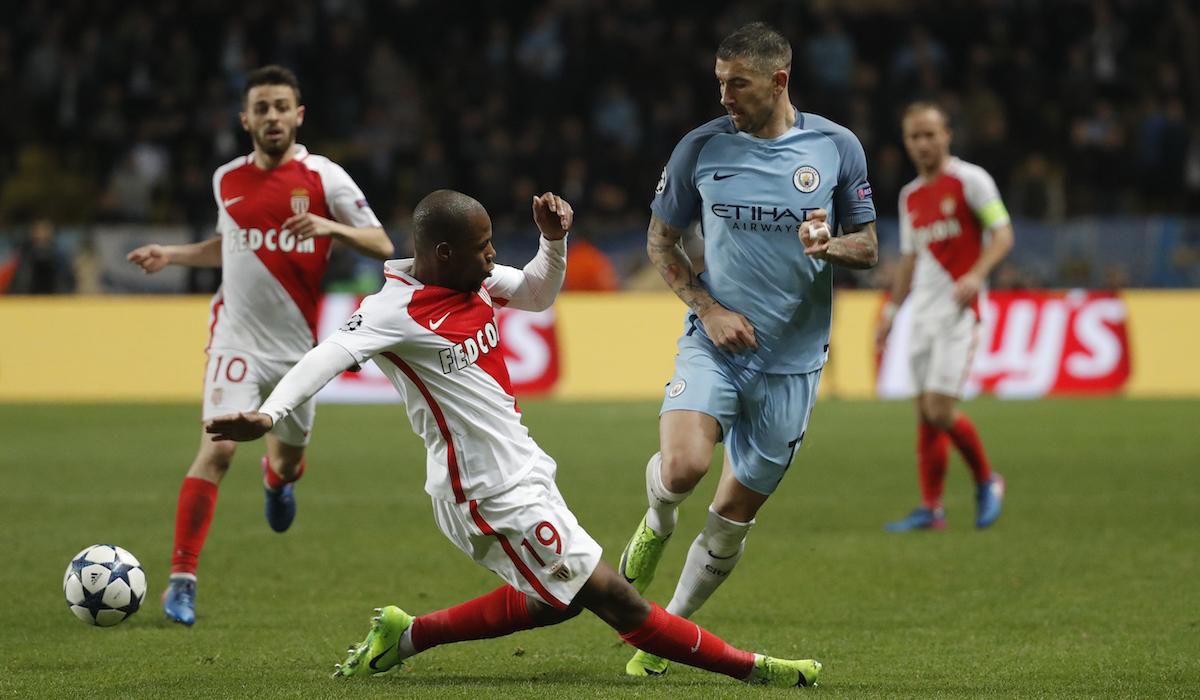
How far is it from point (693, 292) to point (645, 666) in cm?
140

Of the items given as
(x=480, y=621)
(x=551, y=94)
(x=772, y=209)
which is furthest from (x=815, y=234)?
(x=551, y=94)

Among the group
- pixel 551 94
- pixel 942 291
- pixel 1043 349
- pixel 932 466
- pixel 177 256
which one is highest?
pixel 551 94

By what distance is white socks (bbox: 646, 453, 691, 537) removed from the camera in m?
5.91

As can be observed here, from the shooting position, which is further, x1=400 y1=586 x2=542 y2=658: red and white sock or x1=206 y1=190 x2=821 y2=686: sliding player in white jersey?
x1=400 y1=586 x2=542 y2=658: red and white sock

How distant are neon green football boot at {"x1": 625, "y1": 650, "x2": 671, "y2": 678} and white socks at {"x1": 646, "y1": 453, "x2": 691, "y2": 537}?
0.51m

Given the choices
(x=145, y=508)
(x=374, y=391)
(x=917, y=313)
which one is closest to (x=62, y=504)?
(x=145, y=508)

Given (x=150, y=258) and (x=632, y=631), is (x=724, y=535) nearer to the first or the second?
(x=632, y=631)

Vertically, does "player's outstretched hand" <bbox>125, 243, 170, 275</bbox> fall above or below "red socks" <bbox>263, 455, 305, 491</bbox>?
above

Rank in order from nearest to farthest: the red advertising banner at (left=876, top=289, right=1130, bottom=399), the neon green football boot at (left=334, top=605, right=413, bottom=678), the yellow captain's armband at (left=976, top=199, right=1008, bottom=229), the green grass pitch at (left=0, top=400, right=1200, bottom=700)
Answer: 1. the neon green football boot at (left=334, top=605, right=413, bottom=678)
2. the green grass pitch at (left=0, top=400, right=1200, bottom=700)
3. the yellow captain's armband at (left=976, top=199, right=1008, bottom=229)
4. the red advertising banner at (left=876, top=289, right=1130, bottom=399)

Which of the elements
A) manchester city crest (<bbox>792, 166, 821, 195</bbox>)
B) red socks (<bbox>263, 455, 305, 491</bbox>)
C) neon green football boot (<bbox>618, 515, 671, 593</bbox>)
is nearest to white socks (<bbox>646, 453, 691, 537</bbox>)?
neon green football boot (<bbox>618, 515, 671, 593</bbox>)

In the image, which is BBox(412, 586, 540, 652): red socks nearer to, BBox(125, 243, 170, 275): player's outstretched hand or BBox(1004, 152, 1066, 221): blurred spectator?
BBox(125, 243, 170, 275): player's outstretched hand

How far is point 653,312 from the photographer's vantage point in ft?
58.3

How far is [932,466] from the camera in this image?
9.62 metres

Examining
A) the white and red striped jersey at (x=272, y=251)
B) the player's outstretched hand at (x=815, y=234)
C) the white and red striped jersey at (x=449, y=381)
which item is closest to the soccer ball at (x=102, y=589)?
the white and red striped jersey at (x=272, y=251)
